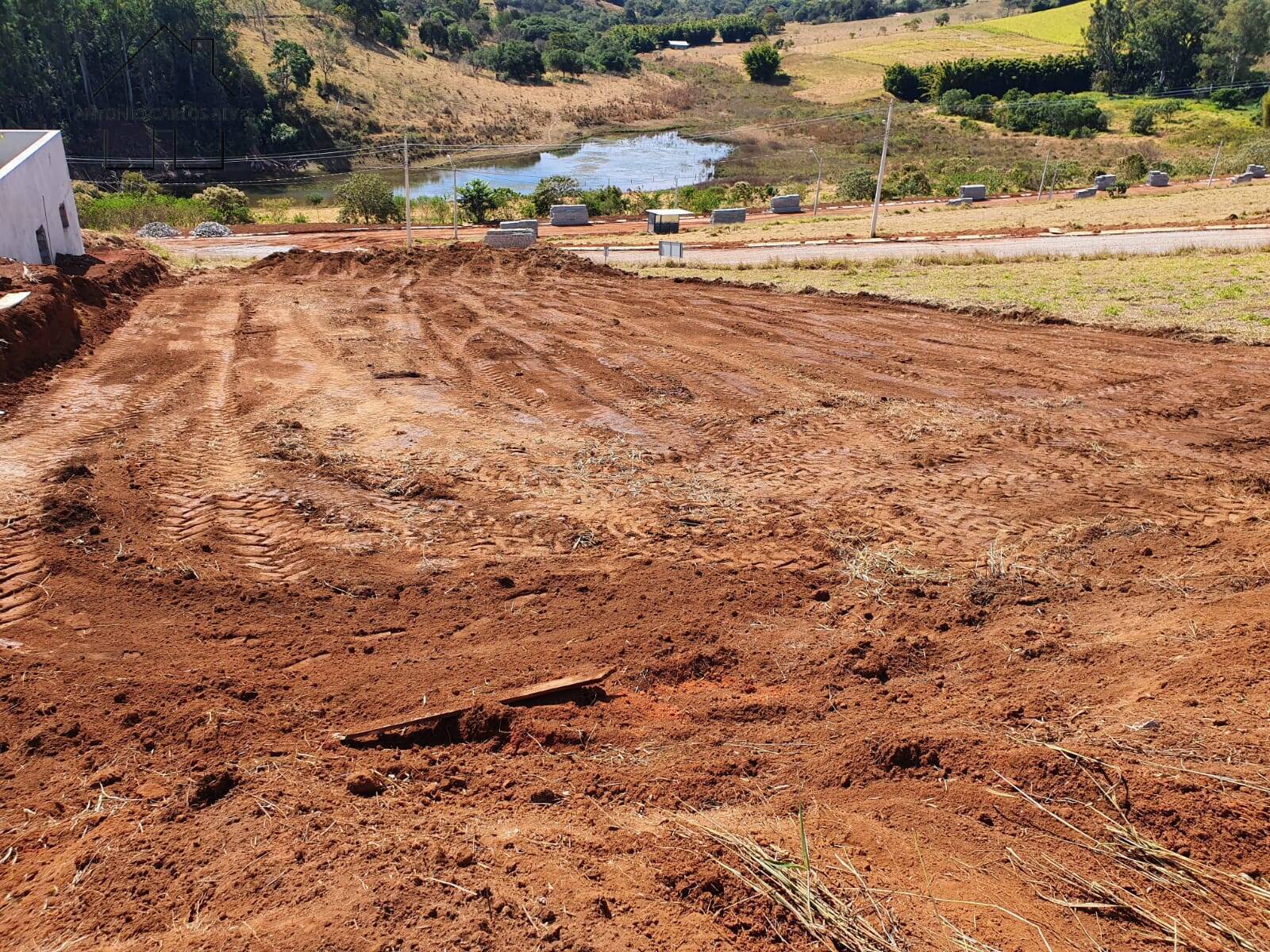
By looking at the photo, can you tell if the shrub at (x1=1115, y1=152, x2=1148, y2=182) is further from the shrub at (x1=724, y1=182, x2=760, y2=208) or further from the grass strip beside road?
the grass strip beside road

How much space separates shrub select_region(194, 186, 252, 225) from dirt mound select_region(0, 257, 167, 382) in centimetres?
2572

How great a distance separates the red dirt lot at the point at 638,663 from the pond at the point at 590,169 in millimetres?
49165

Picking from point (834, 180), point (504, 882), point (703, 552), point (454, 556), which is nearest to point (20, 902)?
point (504, 882)

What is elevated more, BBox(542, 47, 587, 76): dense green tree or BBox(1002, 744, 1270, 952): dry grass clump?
BBox(542, 47, 587, 76): dense green tree

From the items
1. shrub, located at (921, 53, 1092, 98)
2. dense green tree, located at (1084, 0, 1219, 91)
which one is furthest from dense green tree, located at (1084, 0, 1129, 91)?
shrub, located at (921, 53, 1092, 98)

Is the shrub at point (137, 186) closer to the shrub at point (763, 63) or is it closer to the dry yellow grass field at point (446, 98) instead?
the dry yellow grass field at point (446, 98)

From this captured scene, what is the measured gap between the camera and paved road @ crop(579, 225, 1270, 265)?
82.5 feet

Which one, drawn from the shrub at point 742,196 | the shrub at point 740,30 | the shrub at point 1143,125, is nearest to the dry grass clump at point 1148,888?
the shrub at point 742,196

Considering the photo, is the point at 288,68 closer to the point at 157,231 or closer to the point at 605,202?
the point at 605,202

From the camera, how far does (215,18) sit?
70750 millimetres

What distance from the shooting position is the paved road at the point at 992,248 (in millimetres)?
25148

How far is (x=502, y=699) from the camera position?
494cm

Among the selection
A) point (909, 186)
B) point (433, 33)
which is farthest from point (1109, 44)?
point (433, 33)

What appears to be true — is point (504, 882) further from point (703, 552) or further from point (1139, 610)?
point (1139, 610)
